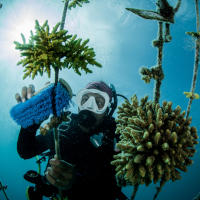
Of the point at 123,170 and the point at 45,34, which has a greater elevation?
the point at 45,34

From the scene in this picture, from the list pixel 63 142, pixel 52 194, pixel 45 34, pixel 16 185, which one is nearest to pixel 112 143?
pixel 63 142

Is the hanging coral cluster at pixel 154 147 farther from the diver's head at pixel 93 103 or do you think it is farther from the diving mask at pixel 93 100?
the diving mask at pixel 93 100

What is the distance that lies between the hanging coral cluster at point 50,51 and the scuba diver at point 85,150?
6.56 feet

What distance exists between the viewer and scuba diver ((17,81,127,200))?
133 inches

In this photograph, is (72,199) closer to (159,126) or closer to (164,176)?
(164,176)

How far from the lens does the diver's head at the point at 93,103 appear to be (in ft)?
14.4

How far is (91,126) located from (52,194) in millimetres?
2045

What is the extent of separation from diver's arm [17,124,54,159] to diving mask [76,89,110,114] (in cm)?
141

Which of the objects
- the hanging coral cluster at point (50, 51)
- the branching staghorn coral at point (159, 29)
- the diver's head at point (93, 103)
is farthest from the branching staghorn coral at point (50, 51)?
the diver's head at point (93, 103)

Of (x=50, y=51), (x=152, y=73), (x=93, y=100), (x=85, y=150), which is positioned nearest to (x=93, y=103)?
(x=93, y=100)

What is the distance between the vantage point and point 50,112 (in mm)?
1265

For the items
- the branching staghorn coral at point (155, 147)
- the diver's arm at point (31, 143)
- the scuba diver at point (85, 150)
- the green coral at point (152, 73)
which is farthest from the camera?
the scuba diver at point (85, 150)

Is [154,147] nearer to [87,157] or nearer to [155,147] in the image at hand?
[155,147]

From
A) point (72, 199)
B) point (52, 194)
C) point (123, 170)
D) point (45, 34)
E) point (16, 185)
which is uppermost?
point (45, 34)
